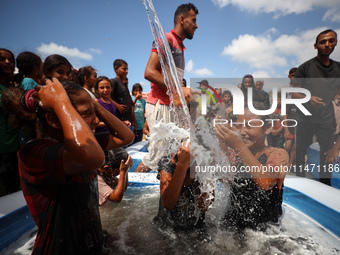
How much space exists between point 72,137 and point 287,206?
121 inches

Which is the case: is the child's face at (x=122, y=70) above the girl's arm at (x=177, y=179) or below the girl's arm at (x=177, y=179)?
above

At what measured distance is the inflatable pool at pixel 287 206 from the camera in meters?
2.02

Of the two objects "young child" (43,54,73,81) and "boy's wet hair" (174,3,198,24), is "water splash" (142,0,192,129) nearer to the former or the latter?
"boy's wet hair" (174,3,198,24)

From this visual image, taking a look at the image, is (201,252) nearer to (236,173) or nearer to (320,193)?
(236,173)

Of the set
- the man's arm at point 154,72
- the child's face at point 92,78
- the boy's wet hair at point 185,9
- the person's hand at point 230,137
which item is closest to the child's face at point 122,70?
the child's face at point 92,78

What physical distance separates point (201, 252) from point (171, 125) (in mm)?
1184

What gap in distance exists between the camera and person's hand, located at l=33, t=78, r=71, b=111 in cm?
104

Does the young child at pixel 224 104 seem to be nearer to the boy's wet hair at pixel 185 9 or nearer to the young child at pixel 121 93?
the young child at pixel 121 93

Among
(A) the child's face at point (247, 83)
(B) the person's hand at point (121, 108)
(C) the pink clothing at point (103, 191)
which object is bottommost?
(C) the pink clothing at point (103, 191)

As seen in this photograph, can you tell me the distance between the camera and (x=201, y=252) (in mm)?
1786

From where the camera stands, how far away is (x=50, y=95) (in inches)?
41.4

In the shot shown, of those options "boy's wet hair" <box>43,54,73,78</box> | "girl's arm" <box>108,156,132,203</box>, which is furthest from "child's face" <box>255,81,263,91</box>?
"boy's wet hair" <box>43,54,73,78</box>

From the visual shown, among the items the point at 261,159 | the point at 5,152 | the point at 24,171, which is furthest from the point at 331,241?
the point at 5,152

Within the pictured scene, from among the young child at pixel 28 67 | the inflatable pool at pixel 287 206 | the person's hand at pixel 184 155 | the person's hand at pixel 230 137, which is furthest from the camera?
the young child at pixel 28 67
